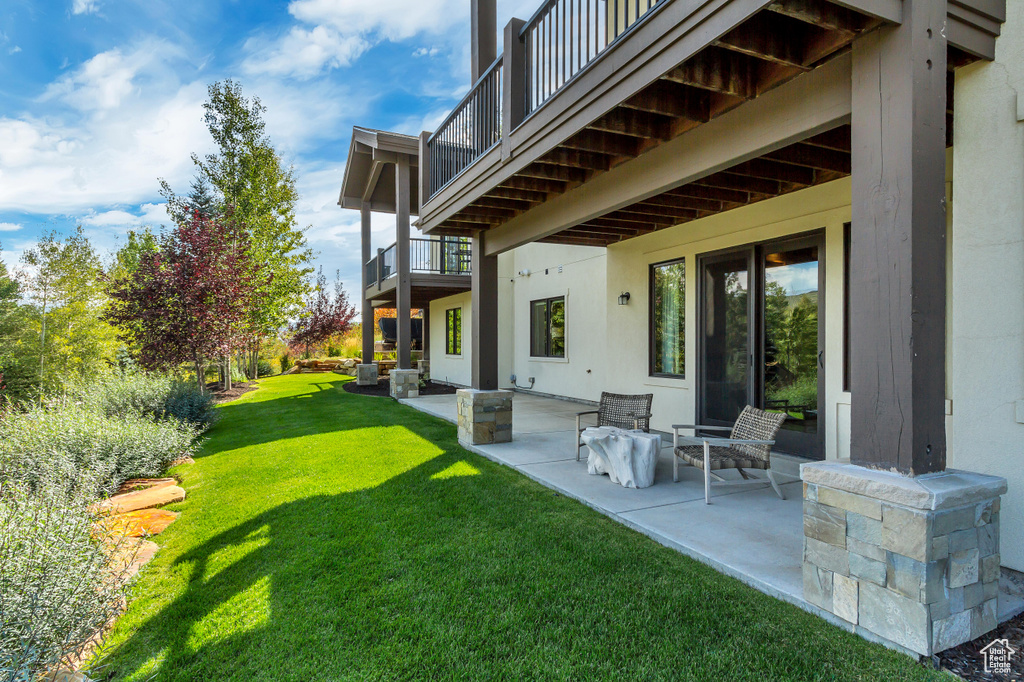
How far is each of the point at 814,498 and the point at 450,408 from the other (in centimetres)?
787

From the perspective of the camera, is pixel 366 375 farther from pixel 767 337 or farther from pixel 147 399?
pixel 767 337

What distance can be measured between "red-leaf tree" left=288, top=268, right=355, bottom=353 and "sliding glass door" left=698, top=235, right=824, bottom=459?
19300 mm

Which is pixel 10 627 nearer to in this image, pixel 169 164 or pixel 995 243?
pixel 995 243

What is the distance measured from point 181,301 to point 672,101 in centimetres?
1007

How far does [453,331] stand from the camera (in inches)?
621

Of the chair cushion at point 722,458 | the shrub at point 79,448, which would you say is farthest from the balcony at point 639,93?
the shrub at point 79,448

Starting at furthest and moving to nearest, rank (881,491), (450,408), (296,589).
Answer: (450,408)
(296,589)
(881,491)

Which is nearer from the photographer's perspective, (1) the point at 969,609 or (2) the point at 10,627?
(2) the point at 10,627

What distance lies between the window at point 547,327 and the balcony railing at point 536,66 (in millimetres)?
5087

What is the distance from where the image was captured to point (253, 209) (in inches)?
624

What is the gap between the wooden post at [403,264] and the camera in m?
11.6

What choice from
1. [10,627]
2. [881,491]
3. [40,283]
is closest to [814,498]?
[881,491]

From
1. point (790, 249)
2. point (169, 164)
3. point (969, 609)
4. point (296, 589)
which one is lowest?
point (296, 589)

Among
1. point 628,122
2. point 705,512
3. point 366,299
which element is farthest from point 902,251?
point 366,299
